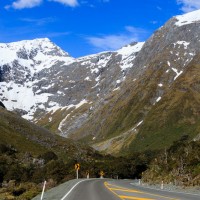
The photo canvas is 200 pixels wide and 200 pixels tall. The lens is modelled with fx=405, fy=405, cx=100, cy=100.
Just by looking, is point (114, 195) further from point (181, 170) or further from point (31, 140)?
point (31, 140)

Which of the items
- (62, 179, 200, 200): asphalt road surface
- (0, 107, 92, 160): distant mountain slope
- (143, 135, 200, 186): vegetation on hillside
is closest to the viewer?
(62, 179, 200, 200): asphalt road surface

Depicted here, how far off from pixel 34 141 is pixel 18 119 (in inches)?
1168

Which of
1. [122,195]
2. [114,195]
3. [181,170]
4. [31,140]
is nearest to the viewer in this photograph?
[122,195]

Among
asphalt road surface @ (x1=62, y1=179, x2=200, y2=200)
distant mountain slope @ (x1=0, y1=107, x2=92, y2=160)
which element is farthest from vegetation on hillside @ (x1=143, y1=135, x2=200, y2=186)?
distant mountain slope @ (x1=0, y1=107, x2=92, y2=160)

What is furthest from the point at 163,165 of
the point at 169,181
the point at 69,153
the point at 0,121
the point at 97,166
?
the point at 0,121

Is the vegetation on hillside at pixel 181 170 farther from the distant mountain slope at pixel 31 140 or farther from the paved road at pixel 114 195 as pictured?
the distant mountain slope at pixel 31 140

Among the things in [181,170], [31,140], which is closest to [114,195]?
[181,170]

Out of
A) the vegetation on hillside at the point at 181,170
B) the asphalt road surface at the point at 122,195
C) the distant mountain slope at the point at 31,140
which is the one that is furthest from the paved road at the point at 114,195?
the distant mountain slope at the point at 31,140

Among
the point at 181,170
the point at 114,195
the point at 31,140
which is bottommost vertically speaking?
the point at 114,195

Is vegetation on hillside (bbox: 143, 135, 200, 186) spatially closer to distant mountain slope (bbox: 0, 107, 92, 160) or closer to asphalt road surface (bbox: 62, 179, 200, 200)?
asphalt road surface (bbox: 62, 179, 200, 200)

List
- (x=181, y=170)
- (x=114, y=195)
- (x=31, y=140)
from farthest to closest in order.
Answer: (x=31, y=140), (x=181, y=170), (x=114, y=195)

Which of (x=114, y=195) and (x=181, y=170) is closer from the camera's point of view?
(x=114, y=195)

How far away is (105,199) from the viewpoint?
26188 millimetres

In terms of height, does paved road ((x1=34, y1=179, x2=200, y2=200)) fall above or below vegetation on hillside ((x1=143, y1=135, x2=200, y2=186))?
below
